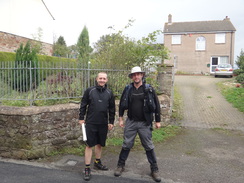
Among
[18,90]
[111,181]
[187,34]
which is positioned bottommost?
[111,181]

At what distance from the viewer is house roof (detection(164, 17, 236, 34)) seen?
88.4ft

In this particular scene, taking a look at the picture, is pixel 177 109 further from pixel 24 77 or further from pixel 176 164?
pixel 24 77

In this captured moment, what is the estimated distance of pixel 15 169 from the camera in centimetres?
411

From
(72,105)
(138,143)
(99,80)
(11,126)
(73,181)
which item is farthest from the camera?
(138,143)

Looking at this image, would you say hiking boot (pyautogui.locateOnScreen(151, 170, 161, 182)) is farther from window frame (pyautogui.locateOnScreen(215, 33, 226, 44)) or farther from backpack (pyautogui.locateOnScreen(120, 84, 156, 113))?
window frame (pyautogui.locateOnScreen(215, 33, 226, 44))

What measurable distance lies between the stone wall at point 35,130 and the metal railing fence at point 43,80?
44cm

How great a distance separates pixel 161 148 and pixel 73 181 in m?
2.46

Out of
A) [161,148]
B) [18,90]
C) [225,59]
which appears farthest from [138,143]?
[225,59]

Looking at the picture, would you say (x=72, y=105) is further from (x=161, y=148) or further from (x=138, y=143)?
(x=161, y=148)

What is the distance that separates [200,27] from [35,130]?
2804cm

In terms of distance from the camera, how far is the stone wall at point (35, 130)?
181 inches

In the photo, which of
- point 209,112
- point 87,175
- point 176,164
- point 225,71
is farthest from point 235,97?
point 87,175

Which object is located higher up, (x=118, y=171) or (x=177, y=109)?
(x=177, y=109)

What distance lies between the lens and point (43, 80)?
210 inches
